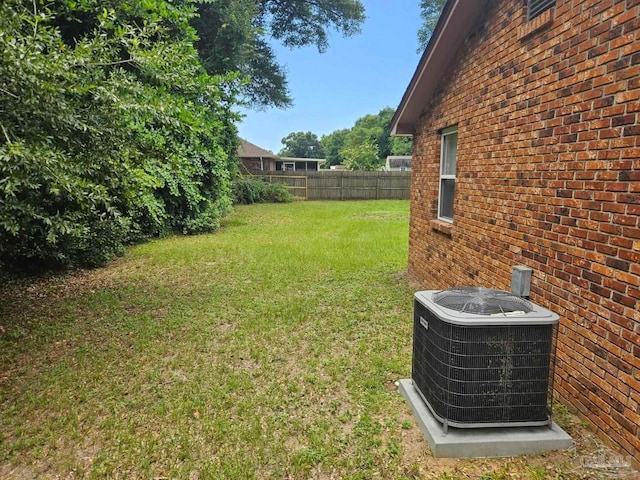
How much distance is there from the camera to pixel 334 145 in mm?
84188

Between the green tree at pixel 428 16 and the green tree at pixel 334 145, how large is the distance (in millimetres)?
50254

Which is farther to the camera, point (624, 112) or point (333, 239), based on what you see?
point (333, 239)

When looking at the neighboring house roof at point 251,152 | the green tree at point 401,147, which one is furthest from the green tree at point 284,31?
the green tree at point 401,147

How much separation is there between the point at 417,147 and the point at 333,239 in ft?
15.1

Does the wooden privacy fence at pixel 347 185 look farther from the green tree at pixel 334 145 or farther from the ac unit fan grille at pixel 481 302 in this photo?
the green tree at pixel 334 145

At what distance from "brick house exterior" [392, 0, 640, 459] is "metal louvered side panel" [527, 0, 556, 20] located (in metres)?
0.08

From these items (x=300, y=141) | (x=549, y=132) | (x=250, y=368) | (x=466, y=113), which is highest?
(x=300, y=141)

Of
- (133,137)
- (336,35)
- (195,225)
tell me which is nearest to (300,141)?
(336,35)

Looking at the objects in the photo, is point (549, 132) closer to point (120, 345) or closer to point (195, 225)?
point (120, 345)

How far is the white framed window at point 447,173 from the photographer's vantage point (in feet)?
18.2

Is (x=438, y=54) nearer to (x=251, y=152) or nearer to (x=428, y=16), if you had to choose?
(x=428, y=16)

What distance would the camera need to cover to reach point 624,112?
241cm

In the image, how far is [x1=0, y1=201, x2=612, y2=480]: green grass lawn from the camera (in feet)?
8.36

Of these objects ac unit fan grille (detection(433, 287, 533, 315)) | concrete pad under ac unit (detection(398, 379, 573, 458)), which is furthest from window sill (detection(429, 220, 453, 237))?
concrete pad under ac unit (detection(398, 379, 573, 458))
